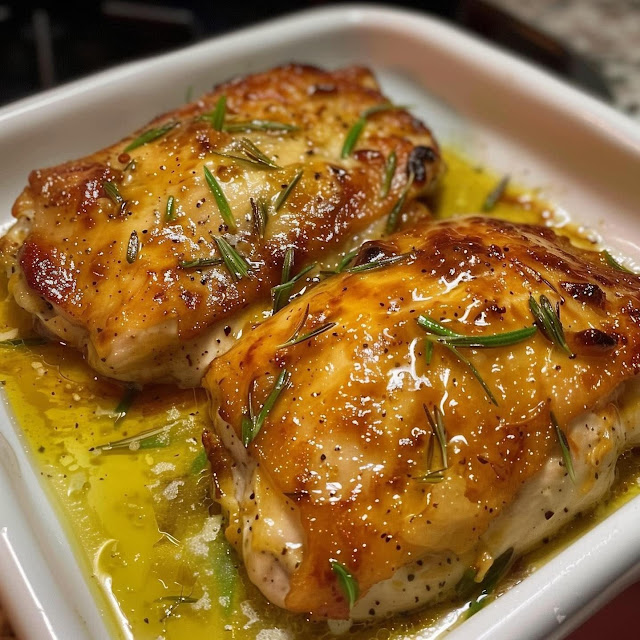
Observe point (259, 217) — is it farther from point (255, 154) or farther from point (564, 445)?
point (564, 445)

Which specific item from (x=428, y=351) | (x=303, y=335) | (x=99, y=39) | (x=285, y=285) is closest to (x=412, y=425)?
(x=428, y=351)

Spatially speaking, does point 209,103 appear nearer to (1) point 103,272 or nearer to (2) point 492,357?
(1) point 103,272

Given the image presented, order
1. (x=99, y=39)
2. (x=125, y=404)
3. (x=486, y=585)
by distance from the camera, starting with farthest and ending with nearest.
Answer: (x=99, y=39), (x=125, y=404), (x=486, y=585)

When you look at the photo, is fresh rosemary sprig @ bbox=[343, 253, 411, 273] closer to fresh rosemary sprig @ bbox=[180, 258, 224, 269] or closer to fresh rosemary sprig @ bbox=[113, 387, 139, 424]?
fresh rosemary sprig @ bbox=[180, 258, 224, 269]

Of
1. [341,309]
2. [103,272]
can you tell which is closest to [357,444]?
[341,309]

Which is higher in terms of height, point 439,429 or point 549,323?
point 549,323

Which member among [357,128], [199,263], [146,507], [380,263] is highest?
[357,128]

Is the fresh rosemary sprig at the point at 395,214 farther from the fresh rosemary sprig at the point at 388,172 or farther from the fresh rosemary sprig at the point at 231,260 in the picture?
the fresh rosemary sprig at the point at 231,260

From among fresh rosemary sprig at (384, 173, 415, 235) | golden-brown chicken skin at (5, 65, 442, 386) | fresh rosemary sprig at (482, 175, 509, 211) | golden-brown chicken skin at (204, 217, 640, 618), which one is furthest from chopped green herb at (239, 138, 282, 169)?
fresh rosemary sprig at (482, 175, 509, 211)
